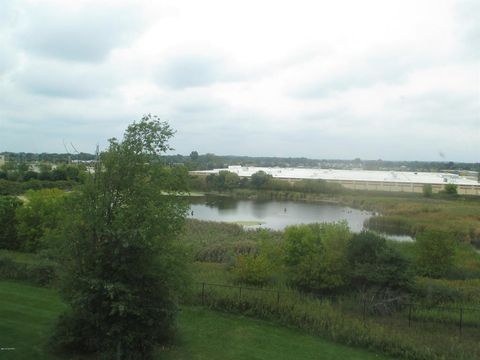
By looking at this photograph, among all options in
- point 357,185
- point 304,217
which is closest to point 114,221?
point 304,217

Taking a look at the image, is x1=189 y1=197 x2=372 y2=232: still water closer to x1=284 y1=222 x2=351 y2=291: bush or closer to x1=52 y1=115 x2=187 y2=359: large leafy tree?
x1=284 y1=222 x2=351 y2=291: bush

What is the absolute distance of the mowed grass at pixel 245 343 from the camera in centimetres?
1120

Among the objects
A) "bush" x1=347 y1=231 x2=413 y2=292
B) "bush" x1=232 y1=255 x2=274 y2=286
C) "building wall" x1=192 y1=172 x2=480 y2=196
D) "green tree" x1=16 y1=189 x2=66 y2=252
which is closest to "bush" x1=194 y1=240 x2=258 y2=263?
"bush" x1=232 y1=255 x2=274 y2=286

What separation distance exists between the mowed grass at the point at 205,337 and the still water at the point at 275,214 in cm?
3064

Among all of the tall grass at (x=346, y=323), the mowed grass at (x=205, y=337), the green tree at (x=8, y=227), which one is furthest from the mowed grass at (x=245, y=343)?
the green tree at (x=8, y=227)

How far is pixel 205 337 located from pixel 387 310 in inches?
247

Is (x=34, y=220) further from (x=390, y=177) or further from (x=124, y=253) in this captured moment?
(x=390, y=177)

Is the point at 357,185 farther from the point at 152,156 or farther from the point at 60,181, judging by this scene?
the point at 152,156

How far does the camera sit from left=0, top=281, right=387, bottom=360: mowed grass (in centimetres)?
1092

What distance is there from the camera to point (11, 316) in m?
13.0

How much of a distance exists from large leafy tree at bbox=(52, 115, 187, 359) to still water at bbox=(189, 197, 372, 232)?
114 feet

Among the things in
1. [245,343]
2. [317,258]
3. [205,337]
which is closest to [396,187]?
[317,258]

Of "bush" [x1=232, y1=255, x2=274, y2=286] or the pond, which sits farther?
the pond

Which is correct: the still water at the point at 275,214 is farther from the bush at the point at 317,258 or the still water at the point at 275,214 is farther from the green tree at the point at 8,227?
the bush at the point at 317,258
